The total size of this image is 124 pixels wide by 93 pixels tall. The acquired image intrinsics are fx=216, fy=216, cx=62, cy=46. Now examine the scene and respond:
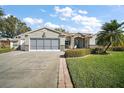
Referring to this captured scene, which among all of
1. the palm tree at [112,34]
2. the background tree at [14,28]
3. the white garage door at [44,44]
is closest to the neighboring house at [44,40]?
the white garage door at [44,44]

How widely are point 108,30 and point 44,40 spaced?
12318 millimetres

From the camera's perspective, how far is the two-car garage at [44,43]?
3497 cm

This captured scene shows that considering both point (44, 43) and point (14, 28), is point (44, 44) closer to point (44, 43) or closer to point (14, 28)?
point (44, 43)

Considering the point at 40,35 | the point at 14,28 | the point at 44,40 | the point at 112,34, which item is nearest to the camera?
the point at 112,34

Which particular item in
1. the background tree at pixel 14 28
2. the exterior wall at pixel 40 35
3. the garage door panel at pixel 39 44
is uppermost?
the background tree at pixel 14 28

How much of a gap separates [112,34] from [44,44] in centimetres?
1294

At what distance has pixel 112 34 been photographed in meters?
25.7

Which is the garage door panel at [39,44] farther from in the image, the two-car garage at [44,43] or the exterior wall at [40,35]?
the exterior wall at [40,35]

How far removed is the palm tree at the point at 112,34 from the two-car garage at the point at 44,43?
1016 cm

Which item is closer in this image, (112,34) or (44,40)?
(112,34)

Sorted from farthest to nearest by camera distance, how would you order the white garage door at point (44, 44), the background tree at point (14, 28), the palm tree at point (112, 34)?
the background tree at point (14, 28) < the white garage door at point (44, 44) < the palm tree at point (112, 34)

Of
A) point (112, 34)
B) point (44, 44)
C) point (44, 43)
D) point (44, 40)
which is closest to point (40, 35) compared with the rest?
point (44, 40)
